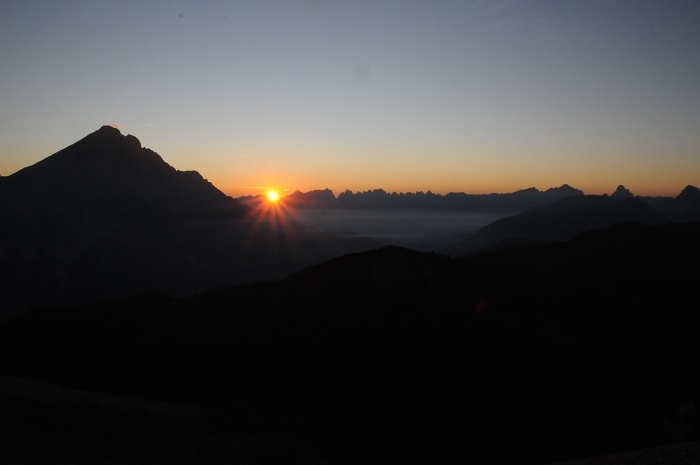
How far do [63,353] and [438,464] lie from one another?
71.1 feet

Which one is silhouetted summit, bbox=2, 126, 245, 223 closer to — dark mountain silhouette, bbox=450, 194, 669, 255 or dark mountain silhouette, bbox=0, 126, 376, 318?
dark mountain silhouette, bbox=0, 126, 376, 318

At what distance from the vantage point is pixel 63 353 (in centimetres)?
2561

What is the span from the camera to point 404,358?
22.7m

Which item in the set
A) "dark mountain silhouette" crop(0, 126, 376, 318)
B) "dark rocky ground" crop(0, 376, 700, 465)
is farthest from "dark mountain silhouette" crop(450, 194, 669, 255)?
"dark rocky ground" crop(0, 376, 700, 465)

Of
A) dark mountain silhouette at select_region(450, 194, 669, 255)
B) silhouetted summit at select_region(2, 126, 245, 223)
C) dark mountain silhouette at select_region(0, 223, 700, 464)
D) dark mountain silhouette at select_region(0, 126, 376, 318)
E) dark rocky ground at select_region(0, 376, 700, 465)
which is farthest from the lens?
dark mountain silhouette at select_region(450, 194, 669, 255)

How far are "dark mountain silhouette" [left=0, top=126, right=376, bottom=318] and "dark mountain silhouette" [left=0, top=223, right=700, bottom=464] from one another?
7634 cm

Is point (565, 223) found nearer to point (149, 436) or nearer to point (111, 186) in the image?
point (111, 186)

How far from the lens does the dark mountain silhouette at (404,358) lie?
1507cm

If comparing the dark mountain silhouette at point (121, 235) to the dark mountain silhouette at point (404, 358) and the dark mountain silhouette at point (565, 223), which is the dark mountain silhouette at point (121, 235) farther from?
the dark mountain silhouette at point (404, 358)

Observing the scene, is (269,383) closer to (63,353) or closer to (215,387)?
(215,387)

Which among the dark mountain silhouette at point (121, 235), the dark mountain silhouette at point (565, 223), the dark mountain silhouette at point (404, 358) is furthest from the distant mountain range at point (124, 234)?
the dark mountain silhouette at point (404, 358)

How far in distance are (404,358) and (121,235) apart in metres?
108

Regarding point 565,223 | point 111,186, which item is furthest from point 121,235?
point 565,223

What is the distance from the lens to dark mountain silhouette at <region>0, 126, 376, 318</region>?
335 ft
